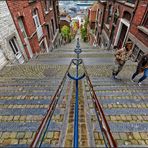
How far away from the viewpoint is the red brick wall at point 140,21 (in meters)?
6.69

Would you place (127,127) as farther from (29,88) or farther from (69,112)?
(29,88)

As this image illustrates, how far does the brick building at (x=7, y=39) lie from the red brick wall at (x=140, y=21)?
7814 mm

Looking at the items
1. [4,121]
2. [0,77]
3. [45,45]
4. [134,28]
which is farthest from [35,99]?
[45,45]

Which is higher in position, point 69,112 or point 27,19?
point 27,19

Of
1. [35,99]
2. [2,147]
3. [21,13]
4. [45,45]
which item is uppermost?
[21,13]

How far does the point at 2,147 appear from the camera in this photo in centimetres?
220

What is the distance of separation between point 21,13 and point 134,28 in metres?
7.75

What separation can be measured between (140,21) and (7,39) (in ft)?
26.2

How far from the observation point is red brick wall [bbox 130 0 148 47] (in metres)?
6.69

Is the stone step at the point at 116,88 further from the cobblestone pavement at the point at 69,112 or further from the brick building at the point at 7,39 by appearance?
the brick building at the point at 7,39

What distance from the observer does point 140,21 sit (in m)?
Answer: 7.16

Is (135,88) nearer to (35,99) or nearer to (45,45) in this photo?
(35,99)

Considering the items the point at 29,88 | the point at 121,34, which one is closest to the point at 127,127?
the point at 29,88

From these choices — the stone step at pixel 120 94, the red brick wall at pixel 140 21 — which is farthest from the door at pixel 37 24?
the stone step at pixel 120 94
